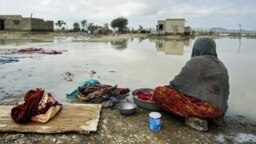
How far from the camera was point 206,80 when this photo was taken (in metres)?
3.85

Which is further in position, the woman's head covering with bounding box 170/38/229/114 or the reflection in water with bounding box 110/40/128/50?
the reflection in water with bounding box 110/40/128/50

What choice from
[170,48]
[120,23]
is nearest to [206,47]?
[170,48]

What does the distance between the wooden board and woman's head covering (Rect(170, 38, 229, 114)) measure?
1475 mm

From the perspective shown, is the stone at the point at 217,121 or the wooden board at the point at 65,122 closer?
the wooden board at the point at 65,122

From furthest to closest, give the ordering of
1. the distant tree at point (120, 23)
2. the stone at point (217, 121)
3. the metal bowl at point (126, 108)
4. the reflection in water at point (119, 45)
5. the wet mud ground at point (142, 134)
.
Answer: the distant tree at point (120, 23) < the reflection in water at point (119, 45) < the metal bowl at point (126, 108) < the stone at point (217, 121) < the wet mud ground at point (142, 134)

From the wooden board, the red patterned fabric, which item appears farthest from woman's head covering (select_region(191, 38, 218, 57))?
the wooden board

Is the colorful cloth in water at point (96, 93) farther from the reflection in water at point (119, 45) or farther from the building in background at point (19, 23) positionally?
the building in background at point (19, 23)

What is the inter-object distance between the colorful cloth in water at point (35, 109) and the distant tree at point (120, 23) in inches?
1989

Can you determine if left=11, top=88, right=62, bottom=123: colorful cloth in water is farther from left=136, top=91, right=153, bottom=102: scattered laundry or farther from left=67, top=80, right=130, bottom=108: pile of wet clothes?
left=136, top=91, right=153, bottom=102: scattered laundry

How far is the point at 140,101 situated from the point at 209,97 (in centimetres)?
137

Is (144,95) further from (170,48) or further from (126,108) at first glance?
(170,48)

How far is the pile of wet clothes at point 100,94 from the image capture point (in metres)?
4.99

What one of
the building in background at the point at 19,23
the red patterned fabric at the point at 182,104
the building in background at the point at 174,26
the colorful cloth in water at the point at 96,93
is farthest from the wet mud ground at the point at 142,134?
the building in background at the point at 174,26

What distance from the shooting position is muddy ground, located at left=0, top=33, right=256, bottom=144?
3455 millimetres
